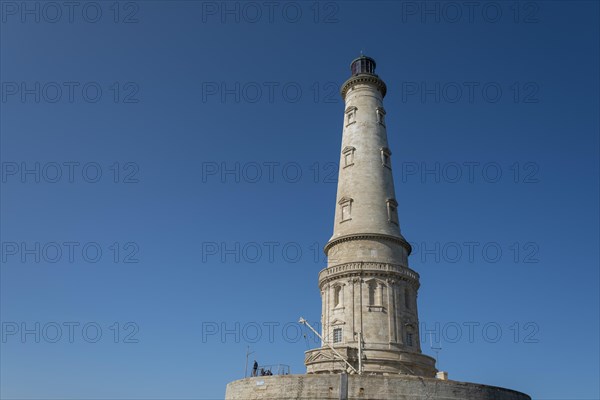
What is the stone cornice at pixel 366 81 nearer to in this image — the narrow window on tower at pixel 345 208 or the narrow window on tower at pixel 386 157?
the narrow window on tower at pixel 386 157

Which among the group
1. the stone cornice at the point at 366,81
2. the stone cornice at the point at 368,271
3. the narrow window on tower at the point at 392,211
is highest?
the stone cornice at the point at 366,81

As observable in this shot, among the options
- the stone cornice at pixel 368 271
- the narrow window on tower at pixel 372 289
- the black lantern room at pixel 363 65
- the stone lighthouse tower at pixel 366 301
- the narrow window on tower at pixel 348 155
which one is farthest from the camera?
the black lantern room at pixel 363 65

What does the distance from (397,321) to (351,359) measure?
5118 millimetres

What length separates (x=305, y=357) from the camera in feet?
138

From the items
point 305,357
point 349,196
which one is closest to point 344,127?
point 349,196

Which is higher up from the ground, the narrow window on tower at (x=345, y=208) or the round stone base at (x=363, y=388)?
the narrow window on tower at (x=345, y=208)

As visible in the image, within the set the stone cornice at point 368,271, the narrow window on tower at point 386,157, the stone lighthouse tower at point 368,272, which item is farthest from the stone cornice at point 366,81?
the stone cornice at point 368,271

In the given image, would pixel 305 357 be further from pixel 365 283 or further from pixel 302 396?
pixel 302 396

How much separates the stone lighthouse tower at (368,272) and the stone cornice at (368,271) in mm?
79

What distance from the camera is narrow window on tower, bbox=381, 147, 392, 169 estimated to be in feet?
158

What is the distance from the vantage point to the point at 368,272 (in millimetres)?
42344

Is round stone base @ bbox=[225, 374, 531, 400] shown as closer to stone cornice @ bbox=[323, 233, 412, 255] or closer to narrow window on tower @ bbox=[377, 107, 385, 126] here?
stone cornice @ bbox=[323, 233, 412, 255]

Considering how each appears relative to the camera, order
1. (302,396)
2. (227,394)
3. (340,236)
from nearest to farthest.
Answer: (302,396), (227,394), (340,236)

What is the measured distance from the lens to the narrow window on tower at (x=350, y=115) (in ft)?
165
